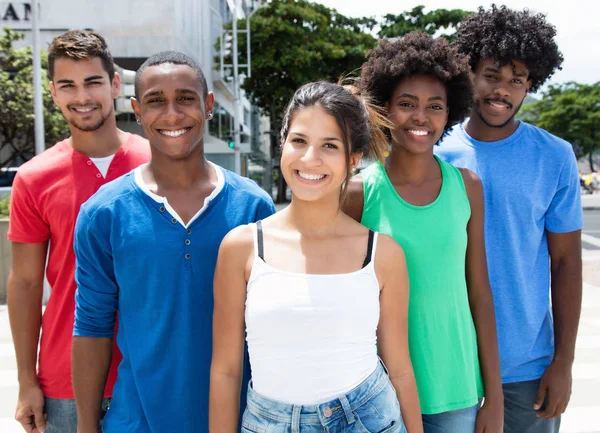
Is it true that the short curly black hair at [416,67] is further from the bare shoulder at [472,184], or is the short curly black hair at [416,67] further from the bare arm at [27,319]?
the bare arm at [27,319]

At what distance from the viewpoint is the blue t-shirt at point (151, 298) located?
Answer: 7.28 ft

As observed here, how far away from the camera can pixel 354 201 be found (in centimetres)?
244

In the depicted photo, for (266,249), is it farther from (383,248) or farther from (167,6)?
(167,6)

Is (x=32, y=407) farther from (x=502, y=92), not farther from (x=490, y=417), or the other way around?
(x=502, y=92)

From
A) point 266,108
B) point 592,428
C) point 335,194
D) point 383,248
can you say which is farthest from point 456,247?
point 266,108

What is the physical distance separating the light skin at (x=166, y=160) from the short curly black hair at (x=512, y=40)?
1388 mm

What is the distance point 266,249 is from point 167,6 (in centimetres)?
2034

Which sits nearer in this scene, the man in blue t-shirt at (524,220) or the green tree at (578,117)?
the man in blue t-shirt at (524,220)

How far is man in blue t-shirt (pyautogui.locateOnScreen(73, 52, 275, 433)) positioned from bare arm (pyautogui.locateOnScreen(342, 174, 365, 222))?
1.23ft

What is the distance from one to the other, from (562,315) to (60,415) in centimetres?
230

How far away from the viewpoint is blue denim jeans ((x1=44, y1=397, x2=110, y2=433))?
265cm

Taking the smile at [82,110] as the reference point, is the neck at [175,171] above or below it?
below

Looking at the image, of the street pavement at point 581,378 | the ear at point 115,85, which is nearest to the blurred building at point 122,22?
the street pavement at point 581,378

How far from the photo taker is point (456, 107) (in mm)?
2678
